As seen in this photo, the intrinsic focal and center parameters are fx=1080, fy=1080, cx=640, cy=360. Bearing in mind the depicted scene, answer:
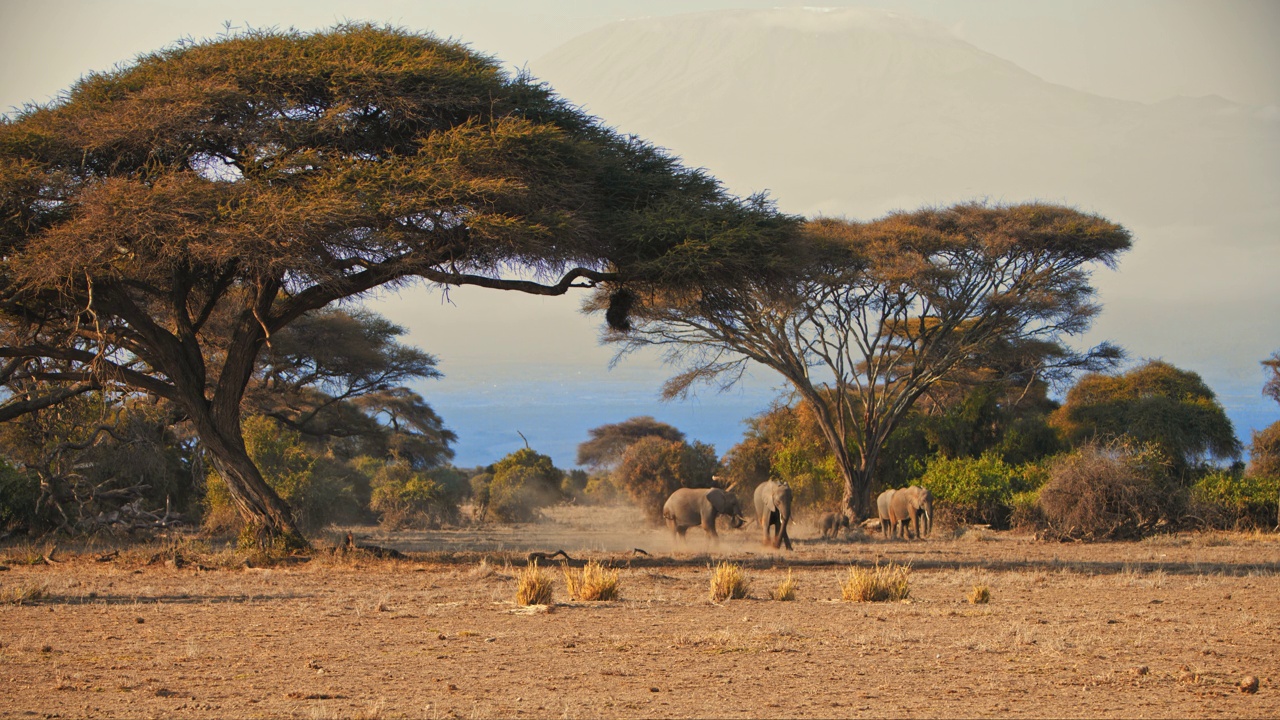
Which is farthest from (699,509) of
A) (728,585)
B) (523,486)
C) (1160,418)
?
(523,486)

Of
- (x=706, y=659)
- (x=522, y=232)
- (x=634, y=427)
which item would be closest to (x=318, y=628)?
(x=706, y=659)

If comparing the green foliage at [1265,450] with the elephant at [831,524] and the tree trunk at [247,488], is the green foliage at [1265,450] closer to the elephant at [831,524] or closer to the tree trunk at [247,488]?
the elephant at [831,524]

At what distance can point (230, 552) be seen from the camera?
52.1 ft

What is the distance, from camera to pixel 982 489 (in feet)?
86.1

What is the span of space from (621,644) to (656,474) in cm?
2500

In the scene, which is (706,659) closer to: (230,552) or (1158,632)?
(1158,632)

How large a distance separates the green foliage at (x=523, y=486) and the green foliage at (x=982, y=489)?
564 inches

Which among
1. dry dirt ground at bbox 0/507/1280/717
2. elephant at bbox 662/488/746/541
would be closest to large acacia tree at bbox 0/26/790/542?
dry dirt ground at bbox 0/507/1280/717

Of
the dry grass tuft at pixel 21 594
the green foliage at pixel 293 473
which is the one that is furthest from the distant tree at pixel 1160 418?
the dry grass tuft at pixel 21 594

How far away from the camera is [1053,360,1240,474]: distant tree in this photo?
2933cm

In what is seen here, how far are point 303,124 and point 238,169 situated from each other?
147 centimetres

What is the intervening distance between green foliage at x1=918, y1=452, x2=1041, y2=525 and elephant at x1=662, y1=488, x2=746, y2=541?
595 cm

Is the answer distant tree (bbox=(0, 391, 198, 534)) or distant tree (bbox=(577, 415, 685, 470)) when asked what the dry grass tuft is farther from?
distant tree (bbox=(577, 415, 685, 470))

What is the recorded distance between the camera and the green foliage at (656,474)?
109 feet
